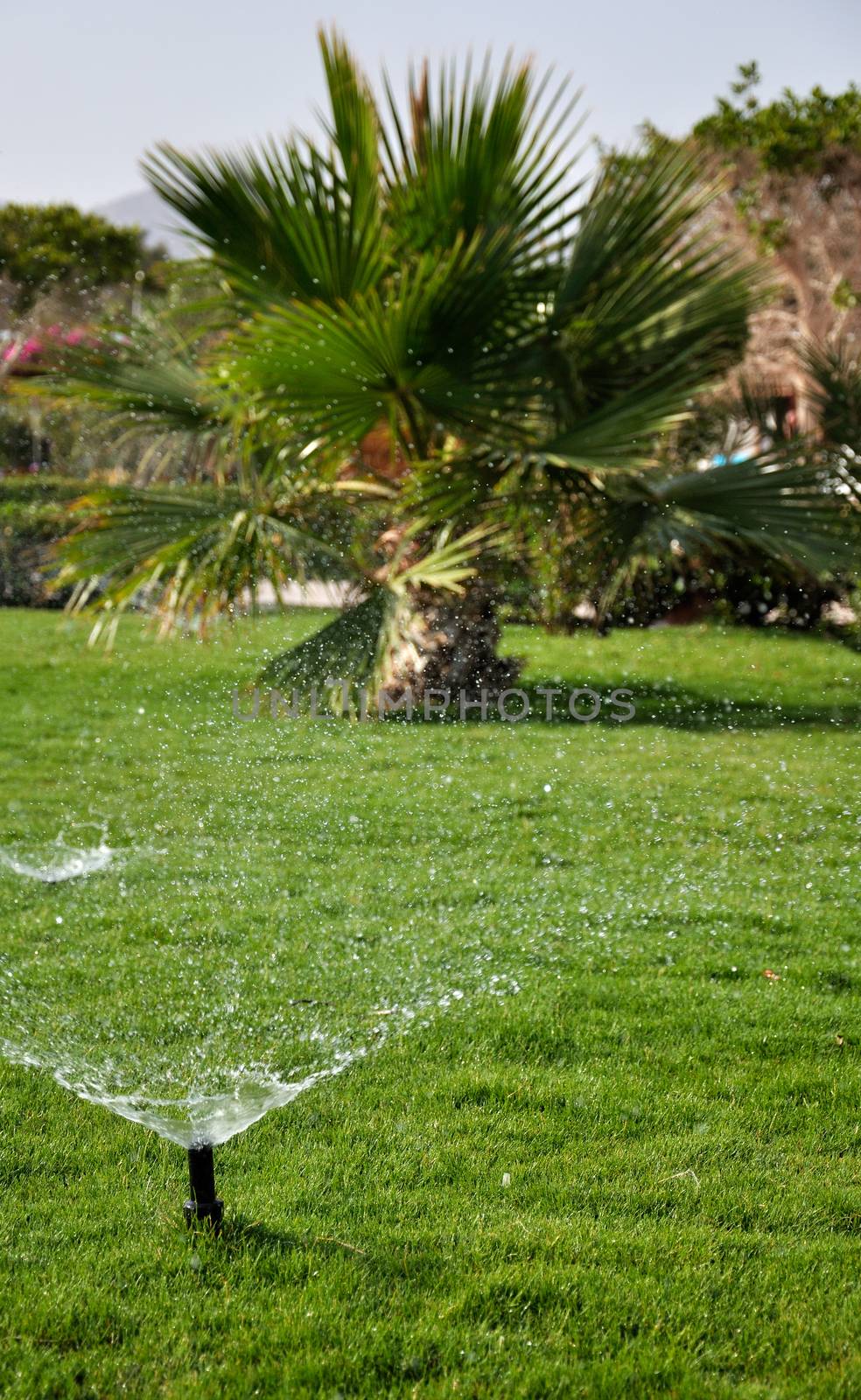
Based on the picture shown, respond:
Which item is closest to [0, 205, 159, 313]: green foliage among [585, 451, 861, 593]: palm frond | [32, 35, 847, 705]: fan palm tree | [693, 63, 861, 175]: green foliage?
[693, 63, 861, 175]: green foliage

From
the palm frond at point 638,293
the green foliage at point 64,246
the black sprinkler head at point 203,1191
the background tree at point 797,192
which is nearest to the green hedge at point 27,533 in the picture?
the palm frond at point 638,293

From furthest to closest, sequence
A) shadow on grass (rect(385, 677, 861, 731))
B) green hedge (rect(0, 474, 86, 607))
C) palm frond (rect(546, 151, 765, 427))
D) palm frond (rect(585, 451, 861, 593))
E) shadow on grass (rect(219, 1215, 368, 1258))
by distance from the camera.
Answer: green hedge (rect(0, 474, 86, 607))
shadow on grass (rect(385, 677, 861, 731))
palm frond (rect(546, 151, 765, 427))
palm frond (rect(585, 451, 861, 593))
shadow on grass (rect(219, 1215, 368, 1258))

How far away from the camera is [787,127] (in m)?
13.7

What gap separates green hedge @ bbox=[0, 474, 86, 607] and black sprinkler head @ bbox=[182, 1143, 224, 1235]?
8191mm

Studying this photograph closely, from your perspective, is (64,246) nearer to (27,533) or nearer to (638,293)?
(27,533)

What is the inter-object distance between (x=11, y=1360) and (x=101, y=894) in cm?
242

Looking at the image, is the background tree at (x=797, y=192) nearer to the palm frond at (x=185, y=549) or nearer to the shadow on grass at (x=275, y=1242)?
the palm frond at (x=185, y=549)

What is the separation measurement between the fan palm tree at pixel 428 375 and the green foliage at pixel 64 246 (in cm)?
1948

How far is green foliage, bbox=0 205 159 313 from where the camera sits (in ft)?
79.8

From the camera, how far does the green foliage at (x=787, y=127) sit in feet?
45.0

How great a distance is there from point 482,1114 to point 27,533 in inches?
343

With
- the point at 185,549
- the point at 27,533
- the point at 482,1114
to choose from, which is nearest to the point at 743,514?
the point at 185,549

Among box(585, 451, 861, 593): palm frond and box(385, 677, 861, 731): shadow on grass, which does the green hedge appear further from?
box(585, 451, 861, 593): palm frond

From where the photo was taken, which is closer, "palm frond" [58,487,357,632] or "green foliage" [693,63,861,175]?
"palm frond" [58,487,357,632]
